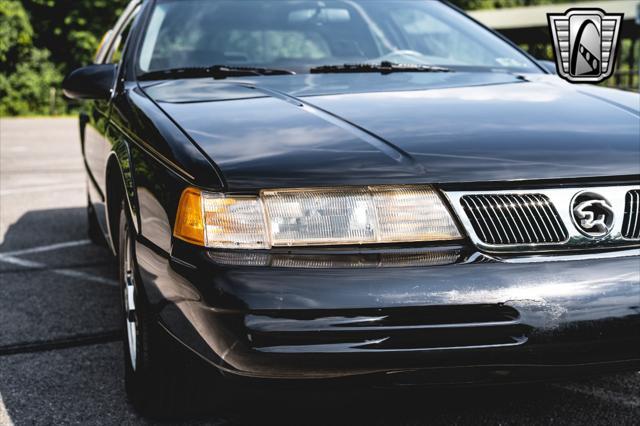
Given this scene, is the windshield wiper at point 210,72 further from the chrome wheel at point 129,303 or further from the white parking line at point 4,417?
the white parking line at point 4,417

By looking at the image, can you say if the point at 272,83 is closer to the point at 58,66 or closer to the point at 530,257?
the point at 530,257

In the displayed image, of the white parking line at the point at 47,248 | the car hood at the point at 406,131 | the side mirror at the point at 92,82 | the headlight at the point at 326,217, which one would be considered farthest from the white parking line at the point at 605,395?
the white parking line at the point at 47,248

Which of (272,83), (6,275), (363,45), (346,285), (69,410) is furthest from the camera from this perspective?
(6,275)

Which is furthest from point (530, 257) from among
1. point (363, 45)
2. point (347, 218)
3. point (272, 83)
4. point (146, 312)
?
point (363, 45)

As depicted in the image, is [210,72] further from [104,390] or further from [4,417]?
[4,417]

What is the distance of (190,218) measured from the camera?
209 cm

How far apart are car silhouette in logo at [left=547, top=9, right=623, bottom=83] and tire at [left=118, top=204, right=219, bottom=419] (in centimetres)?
186

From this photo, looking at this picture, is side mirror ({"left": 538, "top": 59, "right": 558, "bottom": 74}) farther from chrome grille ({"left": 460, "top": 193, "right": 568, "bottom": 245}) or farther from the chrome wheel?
the chrome wheel

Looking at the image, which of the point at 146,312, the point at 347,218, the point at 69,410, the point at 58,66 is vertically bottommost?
the point at 58,66

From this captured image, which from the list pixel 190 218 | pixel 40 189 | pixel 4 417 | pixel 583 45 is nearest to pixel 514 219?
pixel 190 218

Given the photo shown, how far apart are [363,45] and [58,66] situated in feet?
114

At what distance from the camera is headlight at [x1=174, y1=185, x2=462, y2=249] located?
2.01 metres

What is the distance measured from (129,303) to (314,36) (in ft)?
5.30

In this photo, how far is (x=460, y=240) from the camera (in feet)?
6.64
